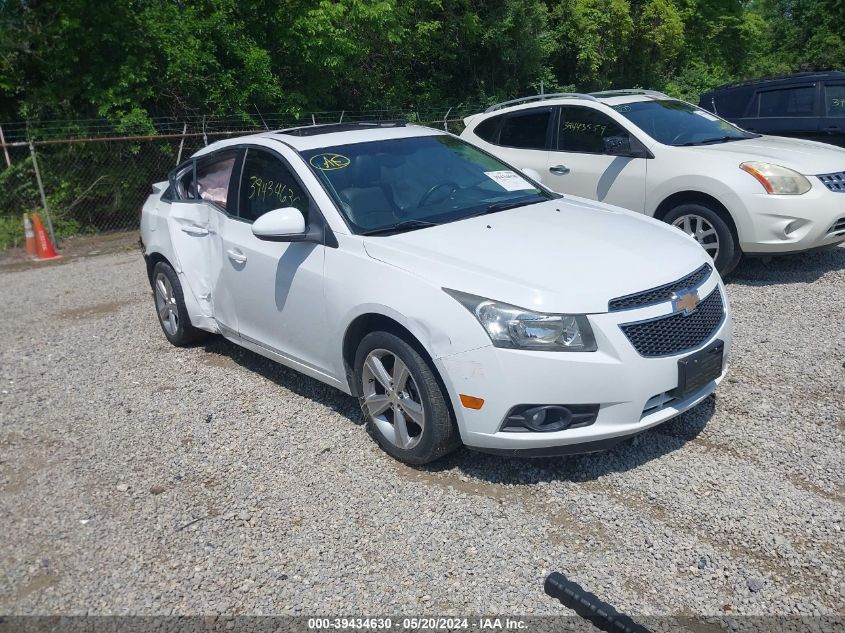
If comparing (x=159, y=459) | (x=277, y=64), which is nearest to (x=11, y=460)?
(x=159, y=459)

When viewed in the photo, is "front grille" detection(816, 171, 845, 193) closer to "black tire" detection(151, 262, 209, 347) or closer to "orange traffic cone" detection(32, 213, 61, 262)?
"black tire" detection(151, 262, 209, 347)

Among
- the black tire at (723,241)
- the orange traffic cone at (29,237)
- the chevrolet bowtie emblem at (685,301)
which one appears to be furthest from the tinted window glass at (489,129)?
the orange traffic cone at (29,237)

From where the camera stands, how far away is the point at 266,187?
5066 mm

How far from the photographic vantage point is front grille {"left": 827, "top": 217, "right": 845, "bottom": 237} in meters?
6.69

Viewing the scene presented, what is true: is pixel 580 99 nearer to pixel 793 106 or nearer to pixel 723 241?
pixel 723 241

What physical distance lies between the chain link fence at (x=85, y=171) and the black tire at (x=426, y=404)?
403 inches

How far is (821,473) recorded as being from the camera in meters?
3.78

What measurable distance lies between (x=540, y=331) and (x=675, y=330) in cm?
73

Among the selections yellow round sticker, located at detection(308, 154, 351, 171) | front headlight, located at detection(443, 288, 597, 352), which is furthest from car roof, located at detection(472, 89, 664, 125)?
front headlight, located at detection(443, 288, 597, 352)

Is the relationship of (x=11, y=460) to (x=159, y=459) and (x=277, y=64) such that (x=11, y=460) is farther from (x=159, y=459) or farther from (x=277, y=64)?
(x=277, y=64)

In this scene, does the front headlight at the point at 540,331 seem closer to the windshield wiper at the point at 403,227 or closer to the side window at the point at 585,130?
the windshield wiper at the point at 403,227

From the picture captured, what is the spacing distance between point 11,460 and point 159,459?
1.00m

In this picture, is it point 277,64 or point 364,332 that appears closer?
point 364,332

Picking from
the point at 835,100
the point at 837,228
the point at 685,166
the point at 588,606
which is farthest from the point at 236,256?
the point at 835,100
